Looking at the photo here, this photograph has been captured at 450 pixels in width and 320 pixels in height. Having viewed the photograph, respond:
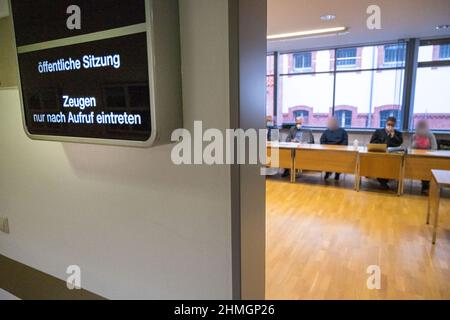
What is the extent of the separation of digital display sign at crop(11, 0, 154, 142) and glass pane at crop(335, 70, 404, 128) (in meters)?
7.41

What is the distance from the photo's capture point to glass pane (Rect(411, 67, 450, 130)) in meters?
6.74

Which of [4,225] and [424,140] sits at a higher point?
[424,140]

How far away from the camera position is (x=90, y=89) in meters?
1.32

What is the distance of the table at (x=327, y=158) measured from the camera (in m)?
5.58

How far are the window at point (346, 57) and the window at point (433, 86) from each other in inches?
55.3

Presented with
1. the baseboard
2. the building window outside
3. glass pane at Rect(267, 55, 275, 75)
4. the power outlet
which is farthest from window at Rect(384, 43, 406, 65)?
the power outlet

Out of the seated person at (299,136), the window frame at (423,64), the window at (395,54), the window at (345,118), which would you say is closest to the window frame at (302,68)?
the window at (345,118)

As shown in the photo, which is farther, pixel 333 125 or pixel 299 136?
pixel 299 136

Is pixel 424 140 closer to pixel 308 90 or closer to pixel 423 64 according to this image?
pixel 423 64

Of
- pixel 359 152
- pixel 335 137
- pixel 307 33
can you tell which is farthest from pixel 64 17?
pixel 335 137

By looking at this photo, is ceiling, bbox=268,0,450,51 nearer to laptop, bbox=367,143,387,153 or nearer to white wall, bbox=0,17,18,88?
laptop, bbox=367,143,387,153

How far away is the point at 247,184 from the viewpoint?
1318 millimetres

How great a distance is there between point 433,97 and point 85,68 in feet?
25.1
